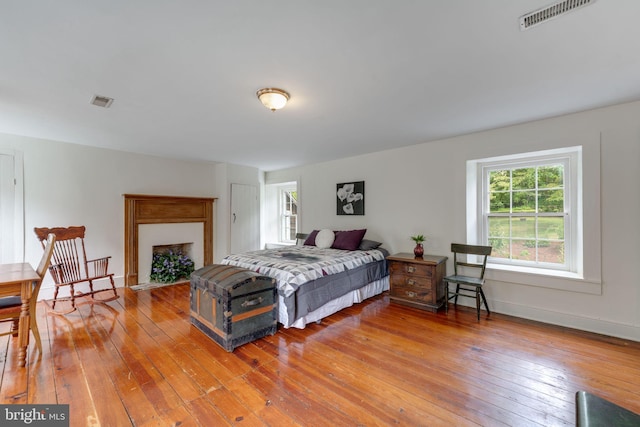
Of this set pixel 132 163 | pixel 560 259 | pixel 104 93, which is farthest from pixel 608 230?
pixel 132 163

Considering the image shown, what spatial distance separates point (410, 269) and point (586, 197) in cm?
195

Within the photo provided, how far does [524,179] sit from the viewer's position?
3.32 meters

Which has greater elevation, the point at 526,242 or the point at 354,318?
the point at 526,242

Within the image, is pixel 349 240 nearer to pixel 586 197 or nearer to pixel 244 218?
pixel 244 218

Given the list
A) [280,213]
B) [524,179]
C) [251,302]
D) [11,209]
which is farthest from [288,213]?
[524,179]

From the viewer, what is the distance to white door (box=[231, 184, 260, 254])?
5.54m

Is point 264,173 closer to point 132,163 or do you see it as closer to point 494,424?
point 132,163

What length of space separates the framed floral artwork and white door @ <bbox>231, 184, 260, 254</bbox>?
80.8 inches

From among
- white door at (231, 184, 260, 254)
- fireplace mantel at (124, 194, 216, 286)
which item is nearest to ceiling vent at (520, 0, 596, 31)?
white door at (231, 184, 260, 254)

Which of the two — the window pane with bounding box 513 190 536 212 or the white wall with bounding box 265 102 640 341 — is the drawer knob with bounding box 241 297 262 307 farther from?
the window pane with bounding box 513 190 536 212

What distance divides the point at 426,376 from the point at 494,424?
50 cm

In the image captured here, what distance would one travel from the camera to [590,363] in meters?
2.13

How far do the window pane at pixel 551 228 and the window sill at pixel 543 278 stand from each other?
0.41 metres

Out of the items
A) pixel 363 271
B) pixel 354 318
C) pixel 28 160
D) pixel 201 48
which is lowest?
pixel 354 318
